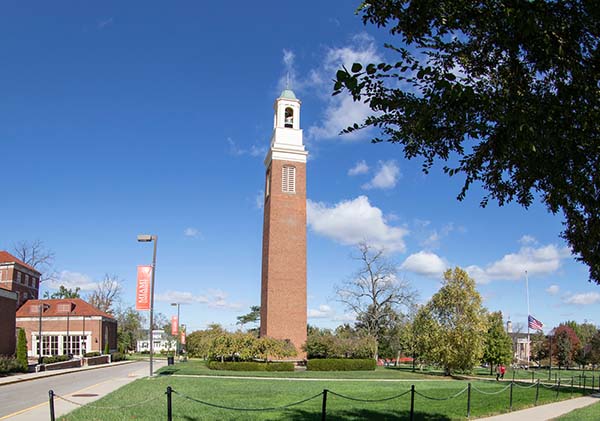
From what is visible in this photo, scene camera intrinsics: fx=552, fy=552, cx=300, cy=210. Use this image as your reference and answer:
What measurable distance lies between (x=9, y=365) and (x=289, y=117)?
99.8ft

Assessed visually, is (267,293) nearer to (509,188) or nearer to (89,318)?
(89,318)

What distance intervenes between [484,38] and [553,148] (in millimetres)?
1553

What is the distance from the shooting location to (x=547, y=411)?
16.7 metres

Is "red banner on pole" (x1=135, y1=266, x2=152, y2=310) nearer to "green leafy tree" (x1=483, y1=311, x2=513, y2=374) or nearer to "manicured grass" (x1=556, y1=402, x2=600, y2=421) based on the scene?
"manicured grass" (x1=556, y1=402, x2=600, y2=421)

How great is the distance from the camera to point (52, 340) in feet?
196

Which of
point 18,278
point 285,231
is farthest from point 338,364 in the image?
point 18,278

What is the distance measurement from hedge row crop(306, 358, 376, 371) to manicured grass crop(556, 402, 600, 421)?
22731 mm

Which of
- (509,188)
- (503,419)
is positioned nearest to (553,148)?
(509,188)

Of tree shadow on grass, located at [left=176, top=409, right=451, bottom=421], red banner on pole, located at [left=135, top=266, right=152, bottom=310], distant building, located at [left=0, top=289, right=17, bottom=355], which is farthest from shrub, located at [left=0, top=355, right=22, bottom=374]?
tree shadow on grass, located at [left=176, top=409, right=451, bottom=421]

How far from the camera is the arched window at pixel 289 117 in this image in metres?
50.6

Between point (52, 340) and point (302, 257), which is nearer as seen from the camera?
point (302, 257)

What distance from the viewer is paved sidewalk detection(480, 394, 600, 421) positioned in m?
14.5

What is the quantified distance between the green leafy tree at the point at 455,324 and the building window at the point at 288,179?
16.7 m

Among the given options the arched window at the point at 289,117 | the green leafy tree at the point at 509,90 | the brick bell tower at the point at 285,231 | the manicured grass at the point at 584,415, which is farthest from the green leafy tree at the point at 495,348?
the green leafy tree at the point at 509,90
